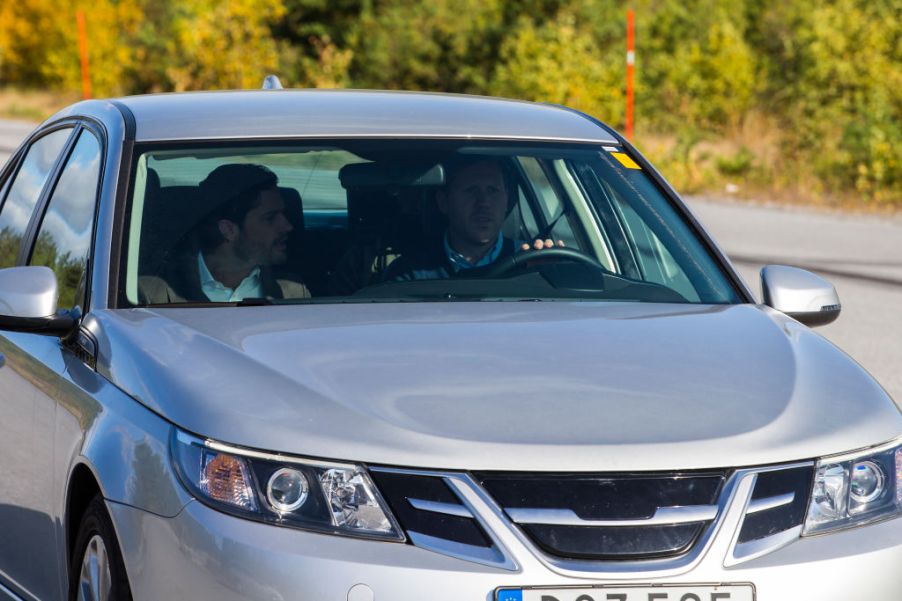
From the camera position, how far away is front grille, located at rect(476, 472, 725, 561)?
306 cm

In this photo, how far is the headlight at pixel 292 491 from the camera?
10.2 ft

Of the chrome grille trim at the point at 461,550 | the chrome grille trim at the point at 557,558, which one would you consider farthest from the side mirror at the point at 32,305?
the chrome grille trim at the point at 461,550

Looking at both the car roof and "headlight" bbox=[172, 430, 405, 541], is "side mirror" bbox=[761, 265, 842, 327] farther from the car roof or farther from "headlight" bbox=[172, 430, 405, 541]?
"headlight" bbox=[172, 430, 405, 541]

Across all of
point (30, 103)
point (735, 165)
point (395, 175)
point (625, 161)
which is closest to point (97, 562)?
point (395, 175)

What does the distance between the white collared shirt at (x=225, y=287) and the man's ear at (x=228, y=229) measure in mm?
100

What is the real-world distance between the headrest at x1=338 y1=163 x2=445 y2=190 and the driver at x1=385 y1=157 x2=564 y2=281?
4 cm

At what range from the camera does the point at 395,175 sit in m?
4.62

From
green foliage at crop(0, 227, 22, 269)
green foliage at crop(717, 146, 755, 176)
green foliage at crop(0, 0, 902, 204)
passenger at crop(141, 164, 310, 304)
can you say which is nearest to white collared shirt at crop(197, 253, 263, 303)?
passenger at crop(141, 164, 310, 304)

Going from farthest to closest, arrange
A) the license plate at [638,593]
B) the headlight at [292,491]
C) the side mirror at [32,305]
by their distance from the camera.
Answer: the side mirror at [32,305]
the headlight at [292,491]
the license plate at [638,593]

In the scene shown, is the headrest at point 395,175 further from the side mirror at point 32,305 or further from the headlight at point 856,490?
the headlight at point 856,490

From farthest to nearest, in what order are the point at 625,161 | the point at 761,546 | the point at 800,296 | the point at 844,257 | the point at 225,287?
1. the point at 844,257
2. the point at 625,161
3. the point at 800,296
4. the point at 225,287
5. the point at 761,546

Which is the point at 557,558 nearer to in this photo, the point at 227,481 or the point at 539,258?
the point at 227,481

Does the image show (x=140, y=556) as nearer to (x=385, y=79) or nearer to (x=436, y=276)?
(x=436, y=276)

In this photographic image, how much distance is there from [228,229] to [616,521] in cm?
171
